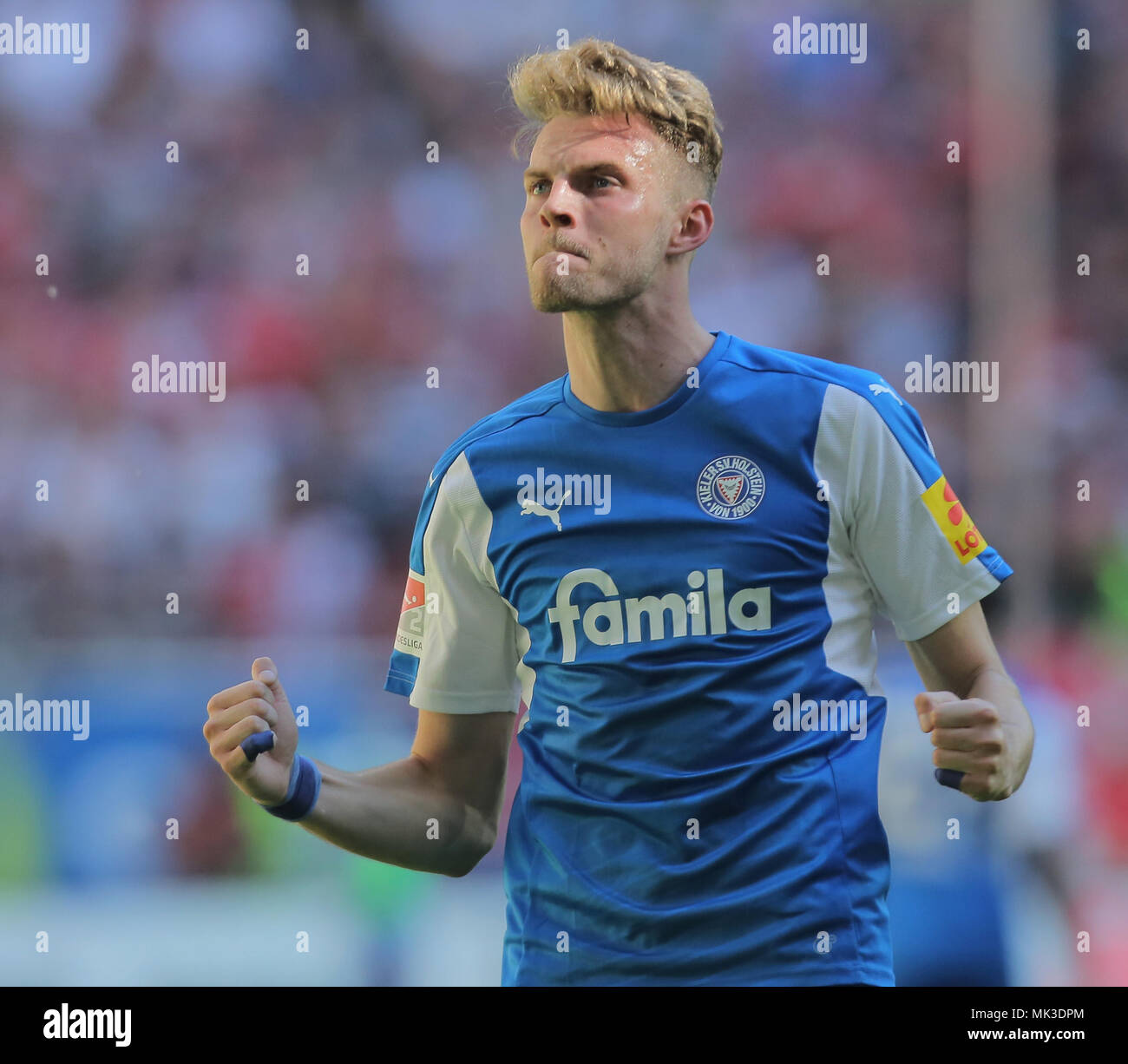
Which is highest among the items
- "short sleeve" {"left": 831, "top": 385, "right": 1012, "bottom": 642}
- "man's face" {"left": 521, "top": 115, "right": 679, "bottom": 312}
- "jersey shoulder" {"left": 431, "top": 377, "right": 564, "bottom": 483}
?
"man's face" {"left": 521, "top": 115, "right": 679, "bottom": 312}

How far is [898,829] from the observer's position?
11.8 feet

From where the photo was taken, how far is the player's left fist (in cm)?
184

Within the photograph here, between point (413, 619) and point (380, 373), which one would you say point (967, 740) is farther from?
point (380, 373)

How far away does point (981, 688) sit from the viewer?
208cm

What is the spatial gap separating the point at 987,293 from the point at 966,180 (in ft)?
1.47

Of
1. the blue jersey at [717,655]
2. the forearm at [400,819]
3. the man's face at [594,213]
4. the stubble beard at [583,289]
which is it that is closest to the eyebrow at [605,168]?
the man's face at [594,213]

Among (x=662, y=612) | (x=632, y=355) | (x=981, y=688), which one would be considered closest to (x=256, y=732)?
(x=662, y=612)

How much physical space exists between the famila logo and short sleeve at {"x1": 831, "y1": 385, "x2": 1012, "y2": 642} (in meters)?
0.20

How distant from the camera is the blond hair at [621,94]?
7.36 ft

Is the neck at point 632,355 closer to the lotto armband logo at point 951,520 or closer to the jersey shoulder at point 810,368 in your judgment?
the jersey shoulder at point 810,368

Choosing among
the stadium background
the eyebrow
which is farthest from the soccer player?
the stadium background

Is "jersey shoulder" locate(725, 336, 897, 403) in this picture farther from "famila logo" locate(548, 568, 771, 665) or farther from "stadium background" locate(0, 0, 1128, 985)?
"stadium background" locate(0, 0, 1128, 985)

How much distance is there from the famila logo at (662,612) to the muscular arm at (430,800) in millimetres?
303

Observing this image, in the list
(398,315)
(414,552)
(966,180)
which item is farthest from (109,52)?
(414,552)
